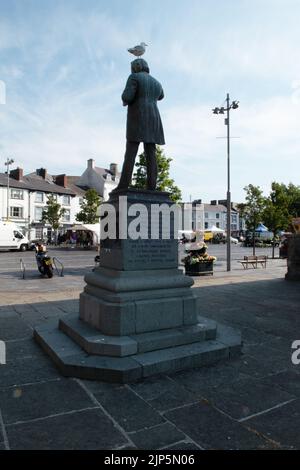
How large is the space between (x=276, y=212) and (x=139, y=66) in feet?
79.0

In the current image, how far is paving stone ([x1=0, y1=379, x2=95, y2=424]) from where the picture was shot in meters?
3.21

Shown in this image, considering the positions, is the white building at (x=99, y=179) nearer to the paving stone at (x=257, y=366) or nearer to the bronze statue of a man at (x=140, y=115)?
the bronze statue of a man at (x=140, y=115)

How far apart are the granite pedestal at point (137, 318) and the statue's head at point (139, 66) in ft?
7.19

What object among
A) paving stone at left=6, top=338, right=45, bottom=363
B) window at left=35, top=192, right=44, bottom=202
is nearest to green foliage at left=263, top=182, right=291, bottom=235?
paving stone at left=6, top=338, right=45, bottom=363

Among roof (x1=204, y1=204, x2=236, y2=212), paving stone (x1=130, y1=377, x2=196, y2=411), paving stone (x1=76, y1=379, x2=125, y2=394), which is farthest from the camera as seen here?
roof (x1=204, y1=204, x2=236, y2=212)

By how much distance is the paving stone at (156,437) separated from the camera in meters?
2.75

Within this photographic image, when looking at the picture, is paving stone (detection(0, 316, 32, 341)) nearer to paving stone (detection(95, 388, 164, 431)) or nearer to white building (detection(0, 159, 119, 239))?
paving stone (detection(95, 388, 164, 431))

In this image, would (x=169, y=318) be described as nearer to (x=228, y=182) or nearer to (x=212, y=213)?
(x=228, y=182)

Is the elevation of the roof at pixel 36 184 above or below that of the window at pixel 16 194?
above

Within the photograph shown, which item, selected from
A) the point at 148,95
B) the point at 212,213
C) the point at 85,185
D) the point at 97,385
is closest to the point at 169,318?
the point at 97,385

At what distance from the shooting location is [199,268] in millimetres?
14930

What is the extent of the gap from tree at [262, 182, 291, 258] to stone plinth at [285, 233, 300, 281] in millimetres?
13641
